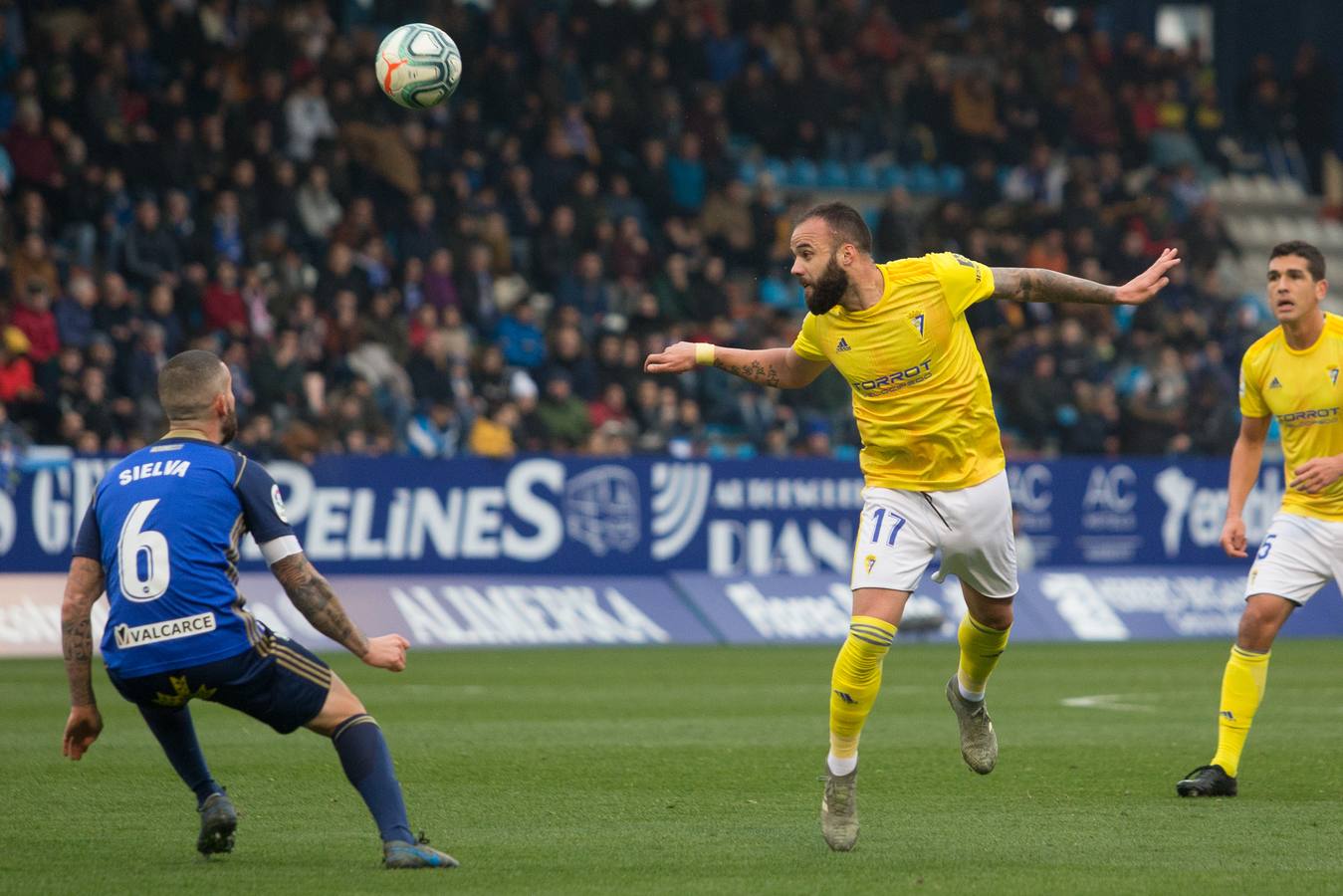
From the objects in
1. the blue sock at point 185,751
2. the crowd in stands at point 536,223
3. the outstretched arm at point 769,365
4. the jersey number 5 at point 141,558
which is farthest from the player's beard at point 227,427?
the crowd in stands at point 536,223

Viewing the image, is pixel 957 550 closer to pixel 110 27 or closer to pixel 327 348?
pixel 327 348

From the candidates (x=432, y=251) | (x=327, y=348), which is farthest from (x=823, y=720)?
(x=432, y=251)

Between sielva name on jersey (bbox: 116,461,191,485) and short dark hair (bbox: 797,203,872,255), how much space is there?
2.79 m

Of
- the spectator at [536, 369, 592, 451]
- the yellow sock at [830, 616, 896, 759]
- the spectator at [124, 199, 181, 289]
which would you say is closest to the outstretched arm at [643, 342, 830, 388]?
the yellow sock at [830, 616, 896, 759]

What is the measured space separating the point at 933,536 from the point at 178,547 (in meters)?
3.19

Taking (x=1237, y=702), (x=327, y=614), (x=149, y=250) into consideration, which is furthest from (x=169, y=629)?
(x=149, y=250)

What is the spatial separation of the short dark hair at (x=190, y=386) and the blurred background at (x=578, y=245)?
1206 cm

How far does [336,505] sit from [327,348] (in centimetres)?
287

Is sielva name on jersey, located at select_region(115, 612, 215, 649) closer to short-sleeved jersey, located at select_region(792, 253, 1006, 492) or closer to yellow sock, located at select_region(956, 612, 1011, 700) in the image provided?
short-sleeved jersey, located at select_region(792, 253, 1006, 492)

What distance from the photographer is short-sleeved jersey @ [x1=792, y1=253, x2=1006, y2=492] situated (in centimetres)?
805

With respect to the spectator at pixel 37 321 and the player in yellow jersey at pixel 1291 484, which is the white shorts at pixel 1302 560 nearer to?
the player in yellow jersey at pixel 1291 484

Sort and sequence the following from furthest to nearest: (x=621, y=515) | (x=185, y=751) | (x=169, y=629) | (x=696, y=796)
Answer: (x=621, y=515)
(x=696, y=796)
(x=185, y=751)
(x=169, y=629)

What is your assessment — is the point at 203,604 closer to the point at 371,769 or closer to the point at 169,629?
the point at 169,629

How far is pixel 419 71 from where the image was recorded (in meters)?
12.1
